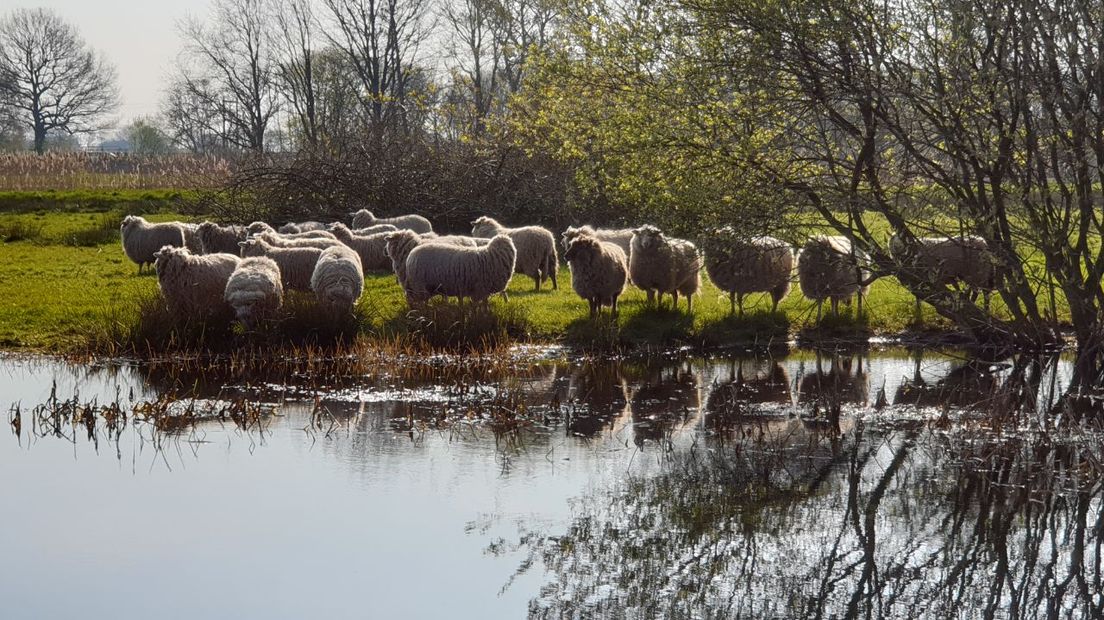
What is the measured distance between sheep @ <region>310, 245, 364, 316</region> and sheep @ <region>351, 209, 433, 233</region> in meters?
6.53

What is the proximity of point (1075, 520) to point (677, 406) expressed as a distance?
13.6 ft

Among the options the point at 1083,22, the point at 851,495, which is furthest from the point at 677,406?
the point at 1083,22

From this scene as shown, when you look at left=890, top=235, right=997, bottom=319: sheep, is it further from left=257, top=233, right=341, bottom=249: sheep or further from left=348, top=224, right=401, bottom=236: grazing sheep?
left=348, top=224, right=401, bottom=236: grazing sheep

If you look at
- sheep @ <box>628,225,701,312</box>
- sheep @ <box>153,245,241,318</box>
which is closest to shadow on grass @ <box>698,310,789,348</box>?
sheep @ <box>628,225,701,312</box>

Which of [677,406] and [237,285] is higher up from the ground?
[237,285]

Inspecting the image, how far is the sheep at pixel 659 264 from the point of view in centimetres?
1540

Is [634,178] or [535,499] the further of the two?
[634,178]

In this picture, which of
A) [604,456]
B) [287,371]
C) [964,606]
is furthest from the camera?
[287,371]

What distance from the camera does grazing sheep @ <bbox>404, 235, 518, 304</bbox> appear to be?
49.6 ft

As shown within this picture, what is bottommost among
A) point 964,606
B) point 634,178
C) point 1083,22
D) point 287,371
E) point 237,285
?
point 964,606

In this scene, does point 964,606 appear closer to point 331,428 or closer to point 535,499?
point 535,499

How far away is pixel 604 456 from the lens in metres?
9.23

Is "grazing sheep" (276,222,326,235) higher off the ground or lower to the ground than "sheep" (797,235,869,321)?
higher

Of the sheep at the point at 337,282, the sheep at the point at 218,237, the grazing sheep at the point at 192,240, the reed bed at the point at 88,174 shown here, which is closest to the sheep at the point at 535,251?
the sheep at the point at 337,282
